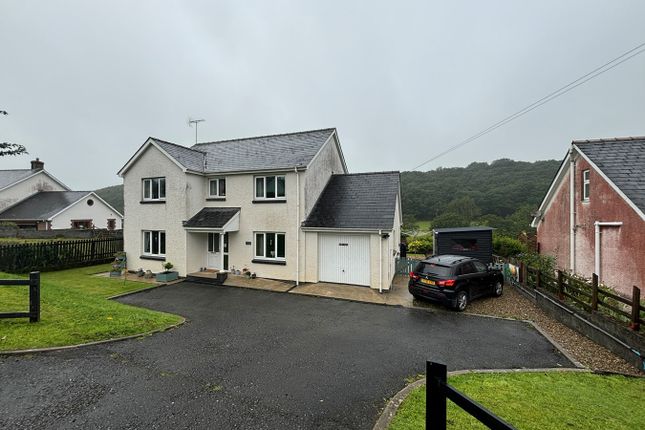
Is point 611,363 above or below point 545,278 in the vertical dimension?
below

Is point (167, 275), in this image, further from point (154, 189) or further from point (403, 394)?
point (403, 394)

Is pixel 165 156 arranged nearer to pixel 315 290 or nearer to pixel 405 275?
pixel 315 290

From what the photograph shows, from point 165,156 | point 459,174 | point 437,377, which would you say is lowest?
point 437,377

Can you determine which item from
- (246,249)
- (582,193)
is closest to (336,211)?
(246,249)

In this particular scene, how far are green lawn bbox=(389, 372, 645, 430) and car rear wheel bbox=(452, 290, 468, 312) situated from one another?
13.6 feet

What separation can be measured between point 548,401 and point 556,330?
5.15 m

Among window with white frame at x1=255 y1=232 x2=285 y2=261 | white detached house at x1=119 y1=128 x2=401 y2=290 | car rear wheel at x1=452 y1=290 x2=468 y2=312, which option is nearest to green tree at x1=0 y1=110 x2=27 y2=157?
white detached house at x1=119 y1=128 x2=401 y2=290

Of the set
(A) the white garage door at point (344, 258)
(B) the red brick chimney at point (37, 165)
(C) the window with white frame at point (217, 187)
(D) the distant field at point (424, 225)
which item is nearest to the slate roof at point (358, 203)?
(A) the white garage door at point (344, 258)

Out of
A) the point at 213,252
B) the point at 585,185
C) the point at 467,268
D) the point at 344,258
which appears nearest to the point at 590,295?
the point at 467,268

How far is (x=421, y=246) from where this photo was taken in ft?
82.0

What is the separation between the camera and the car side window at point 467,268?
1055 cm

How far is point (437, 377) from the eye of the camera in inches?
87.1

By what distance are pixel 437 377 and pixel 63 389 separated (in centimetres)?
619

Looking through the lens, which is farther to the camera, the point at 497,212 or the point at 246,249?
the point at 497,212
